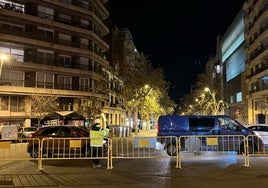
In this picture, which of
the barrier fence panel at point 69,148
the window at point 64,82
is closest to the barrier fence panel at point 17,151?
the barrier fence panel at point 69,148

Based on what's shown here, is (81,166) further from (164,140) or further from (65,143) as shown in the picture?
(164,140)

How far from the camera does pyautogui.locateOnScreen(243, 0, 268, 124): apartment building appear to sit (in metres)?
59.9

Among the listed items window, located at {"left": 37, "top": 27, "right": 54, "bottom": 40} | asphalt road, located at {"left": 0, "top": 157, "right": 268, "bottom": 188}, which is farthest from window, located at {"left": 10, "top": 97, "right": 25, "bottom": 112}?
asphalt road, located at {"left": 0, "top": 157, "right": 268, "bottom": 188}

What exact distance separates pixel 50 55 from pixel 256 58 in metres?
32.5

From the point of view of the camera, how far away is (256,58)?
63938 mm

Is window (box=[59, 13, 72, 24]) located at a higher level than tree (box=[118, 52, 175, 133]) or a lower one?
higher

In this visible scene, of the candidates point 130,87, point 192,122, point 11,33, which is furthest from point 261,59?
point 192,122

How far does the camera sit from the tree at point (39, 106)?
165 ft

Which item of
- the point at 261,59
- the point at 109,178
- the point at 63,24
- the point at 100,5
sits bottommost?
the point at 109,178

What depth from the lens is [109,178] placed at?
1262 centimetres

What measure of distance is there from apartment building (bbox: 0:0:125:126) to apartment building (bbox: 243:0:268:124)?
24.8 meters

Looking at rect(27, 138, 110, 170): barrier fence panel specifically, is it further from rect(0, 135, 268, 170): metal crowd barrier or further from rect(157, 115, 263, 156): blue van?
rect(157, 115, 263, 156): blue van

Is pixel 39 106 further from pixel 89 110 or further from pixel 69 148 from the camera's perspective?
pixel 69 148

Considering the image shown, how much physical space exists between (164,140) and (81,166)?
5.04 metres
